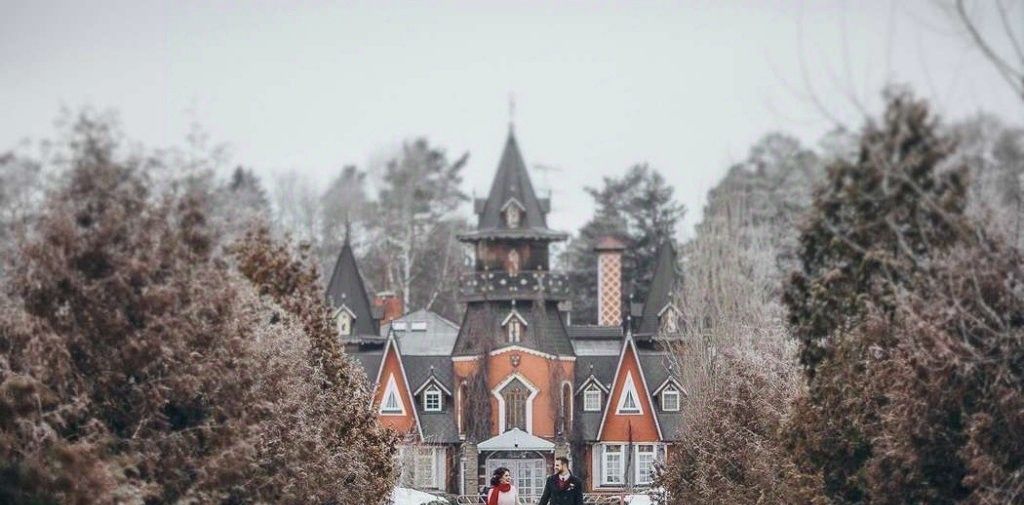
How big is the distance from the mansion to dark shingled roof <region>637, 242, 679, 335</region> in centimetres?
248

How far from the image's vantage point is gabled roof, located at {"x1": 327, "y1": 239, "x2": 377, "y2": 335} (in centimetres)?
7062

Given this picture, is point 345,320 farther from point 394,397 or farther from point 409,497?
point 409,497

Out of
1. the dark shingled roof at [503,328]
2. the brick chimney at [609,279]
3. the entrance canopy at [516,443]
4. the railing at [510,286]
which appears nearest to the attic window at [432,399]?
the dark shingled roof at [503,328]

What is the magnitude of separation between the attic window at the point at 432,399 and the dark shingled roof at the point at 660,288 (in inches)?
324

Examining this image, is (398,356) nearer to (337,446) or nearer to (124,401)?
(337,446)

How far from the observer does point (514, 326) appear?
68125 millimetres

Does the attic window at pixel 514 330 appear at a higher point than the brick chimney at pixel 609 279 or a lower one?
lower

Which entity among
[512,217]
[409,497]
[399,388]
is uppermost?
[512,217]

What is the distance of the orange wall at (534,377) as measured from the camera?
67.7 m

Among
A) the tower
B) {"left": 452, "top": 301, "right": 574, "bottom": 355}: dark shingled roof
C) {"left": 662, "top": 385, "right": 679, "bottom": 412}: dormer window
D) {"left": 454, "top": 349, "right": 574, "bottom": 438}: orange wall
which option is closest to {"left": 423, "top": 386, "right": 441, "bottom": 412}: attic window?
{"left": 454, "top": 349, "right": 574, "bottom": 438}: orange wall

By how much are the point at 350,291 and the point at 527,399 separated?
764cm

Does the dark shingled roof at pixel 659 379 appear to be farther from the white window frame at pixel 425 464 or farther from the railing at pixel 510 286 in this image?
the white window frame at pixel 425 464

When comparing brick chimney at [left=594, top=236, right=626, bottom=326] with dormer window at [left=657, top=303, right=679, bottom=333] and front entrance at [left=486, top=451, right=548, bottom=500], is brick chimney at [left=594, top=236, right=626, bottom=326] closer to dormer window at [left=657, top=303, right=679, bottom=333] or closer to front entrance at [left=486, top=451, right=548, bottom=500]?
dormer window at [left=657, top=303, right=679, bottom=333]

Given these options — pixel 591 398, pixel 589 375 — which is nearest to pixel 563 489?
pixel 589 375
